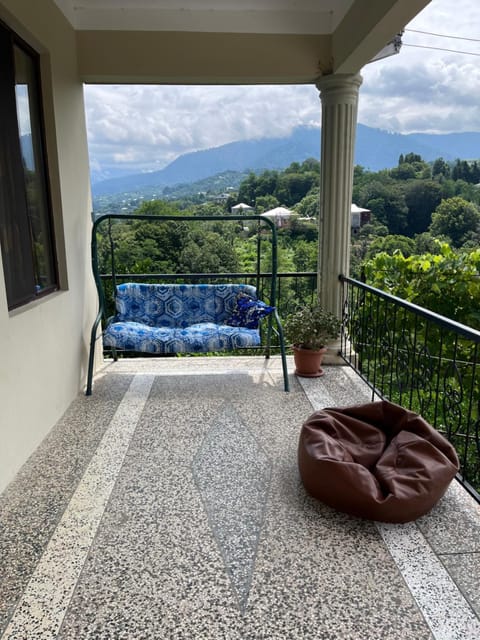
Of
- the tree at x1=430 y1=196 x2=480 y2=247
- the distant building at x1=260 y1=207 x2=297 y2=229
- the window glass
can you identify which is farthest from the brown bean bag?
the tree at x1=430 y1=196 x2=480 y2=247

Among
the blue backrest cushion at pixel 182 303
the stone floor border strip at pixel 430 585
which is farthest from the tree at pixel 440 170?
the stone floor border strip at pixel 430 585

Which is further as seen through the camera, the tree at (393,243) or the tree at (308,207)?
the tree at (393,243)

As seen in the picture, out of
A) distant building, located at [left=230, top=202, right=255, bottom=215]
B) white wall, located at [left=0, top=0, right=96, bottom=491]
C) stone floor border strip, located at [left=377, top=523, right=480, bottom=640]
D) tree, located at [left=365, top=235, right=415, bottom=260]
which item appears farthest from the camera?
tree, located at [left=365, top=235, right=415, bottom=260]

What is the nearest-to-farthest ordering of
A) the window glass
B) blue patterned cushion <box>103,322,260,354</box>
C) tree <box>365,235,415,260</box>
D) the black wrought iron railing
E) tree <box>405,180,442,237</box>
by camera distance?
the black wrought iron railing < the window glass < blue patterned cushion <box>103,322,260,354</box> < tree <box>365,235,415,260</box> < tree <box>405,180,442,237</box>

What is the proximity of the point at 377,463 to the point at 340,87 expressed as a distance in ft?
8.90

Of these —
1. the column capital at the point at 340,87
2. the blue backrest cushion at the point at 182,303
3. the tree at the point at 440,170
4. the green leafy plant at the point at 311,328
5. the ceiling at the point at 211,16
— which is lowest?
the green leafy plant at the point at 311,328

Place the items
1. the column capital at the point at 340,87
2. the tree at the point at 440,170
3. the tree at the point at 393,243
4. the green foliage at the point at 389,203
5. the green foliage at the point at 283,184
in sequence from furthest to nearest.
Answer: the tree at the point at 440,170, the green foliage at the point at 389,203, the tree at the point at 393,243, the green foliage at the point at 283,184, the column capital at the point at 340,87

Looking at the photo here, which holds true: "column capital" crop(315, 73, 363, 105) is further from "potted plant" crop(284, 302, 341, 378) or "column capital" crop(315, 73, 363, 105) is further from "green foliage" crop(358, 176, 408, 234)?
"green foliage" crop(358, 176, 408, 234)

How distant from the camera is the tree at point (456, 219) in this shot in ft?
29.2

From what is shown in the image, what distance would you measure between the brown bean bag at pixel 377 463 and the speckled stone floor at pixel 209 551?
8cm

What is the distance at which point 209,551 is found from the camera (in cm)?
147

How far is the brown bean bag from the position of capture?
5.16ft

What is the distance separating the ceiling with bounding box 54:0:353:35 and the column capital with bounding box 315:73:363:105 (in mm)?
328

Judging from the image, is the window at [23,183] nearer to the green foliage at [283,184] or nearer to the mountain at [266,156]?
the mountain at [266,156]
